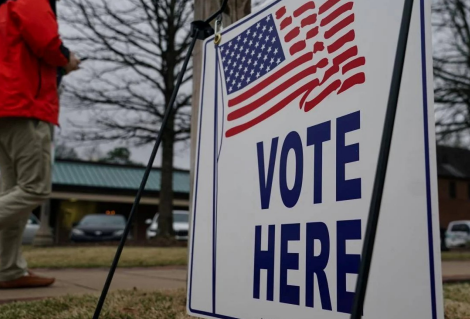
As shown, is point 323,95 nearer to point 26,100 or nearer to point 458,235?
point 26,100

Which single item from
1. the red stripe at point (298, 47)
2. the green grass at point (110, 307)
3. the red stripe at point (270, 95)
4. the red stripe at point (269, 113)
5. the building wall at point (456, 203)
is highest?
A: the building wall at point (456, 203)

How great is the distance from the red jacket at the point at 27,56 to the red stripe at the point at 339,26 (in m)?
2.19

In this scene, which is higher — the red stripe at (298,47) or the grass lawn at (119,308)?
the red stripe at (298,47)

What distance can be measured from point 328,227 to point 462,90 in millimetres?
13181

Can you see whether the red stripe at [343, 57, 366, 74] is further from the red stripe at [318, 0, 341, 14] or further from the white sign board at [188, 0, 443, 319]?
the red stripe at [318, 0, 341, 14]

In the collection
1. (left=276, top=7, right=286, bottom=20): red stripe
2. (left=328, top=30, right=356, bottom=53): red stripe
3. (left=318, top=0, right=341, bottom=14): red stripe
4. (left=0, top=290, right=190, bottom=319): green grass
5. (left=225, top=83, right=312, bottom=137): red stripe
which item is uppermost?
(left=276, top=7, right=286, bottom=20): red stripe

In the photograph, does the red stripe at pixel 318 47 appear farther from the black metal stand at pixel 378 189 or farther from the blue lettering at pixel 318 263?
the blue lettering at pixel 318 263

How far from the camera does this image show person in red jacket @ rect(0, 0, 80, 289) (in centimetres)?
290

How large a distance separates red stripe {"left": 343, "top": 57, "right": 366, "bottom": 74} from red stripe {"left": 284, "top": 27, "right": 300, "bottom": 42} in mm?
242

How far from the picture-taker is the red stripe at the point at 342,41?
1.29 metres

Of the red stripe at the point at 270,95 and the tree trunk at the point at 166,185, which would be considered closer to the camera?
the red stripe at the point at 270,95

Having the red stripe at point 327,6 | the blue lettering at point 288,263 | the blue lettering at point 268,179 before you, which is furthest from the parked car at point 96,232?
the red stripe at point 327,6

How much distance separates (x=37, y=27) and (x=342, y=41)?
7.53ft

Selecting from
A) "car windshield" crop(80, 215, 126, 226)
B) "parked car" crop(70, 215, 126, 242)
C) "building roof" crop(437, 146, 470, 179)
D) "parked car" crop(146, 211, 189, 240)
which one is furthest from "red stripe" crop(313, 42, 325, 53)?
"building roof" crop(437, 146, 470, 179)
